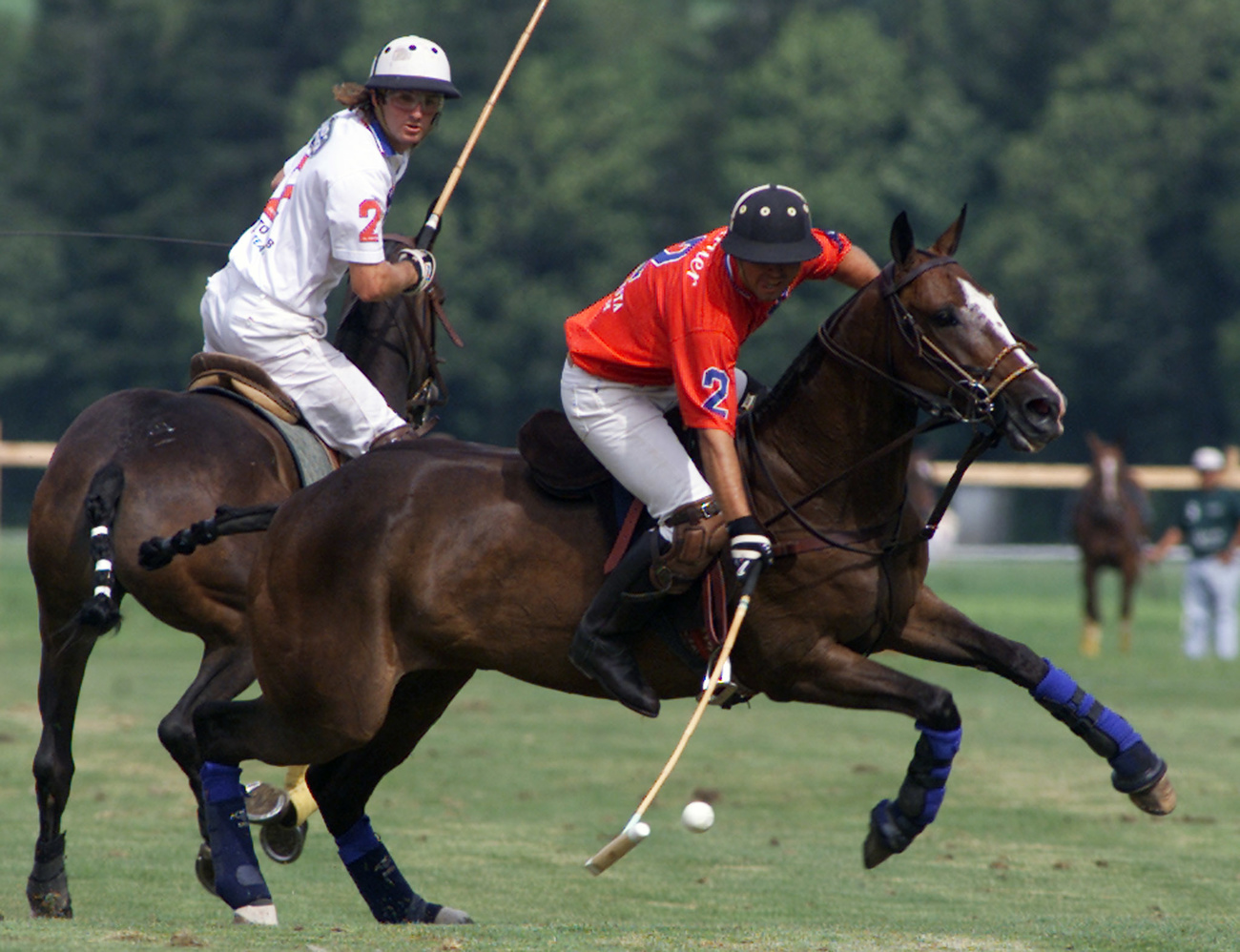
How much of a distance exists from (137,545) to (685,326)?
2391 millimetres

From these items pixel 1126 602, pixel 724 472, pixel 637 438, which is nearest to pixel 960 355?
pixel 724 472

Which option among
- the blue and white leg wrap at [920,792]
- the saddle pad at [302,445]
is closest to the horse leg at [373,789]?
the saddle pad at [302,445]

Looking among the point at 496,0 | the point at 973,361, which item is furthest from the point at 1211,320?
the point at 973,361

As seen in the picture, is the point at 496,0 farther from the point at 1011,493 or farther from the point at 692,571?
the point at 692,571

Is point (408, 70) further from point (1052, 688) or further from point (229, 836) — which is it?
point (1052, 688)

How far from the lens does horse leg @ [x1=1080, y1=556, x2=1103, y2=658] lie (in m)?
21.4

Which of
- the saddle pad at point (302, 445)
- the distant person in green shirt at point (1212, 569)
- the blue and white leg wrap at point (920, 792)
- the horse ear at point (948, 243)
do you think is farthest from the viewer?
the distant person in green shirt at point (1212, 569)

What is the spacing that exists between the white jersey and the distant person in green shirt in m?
14.7

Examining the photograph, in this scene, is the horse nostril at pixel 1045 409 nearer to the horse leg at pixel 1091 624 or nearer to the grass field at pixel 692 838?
the grass field at pixel 692 838

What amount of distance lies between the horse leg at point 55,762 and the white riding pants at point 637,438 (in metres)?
2.14

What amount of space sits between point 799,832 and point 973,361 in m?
4.55

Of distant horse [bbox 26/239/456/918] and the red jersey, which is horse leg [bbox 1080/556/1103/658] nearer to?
distant horse [bbox 26/239/456/918]

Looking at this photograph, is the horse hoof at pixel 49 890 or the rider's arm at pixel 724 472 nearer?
the rider's arm at pixel 724 472

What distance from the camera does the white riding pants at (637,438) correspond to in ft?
21.4
